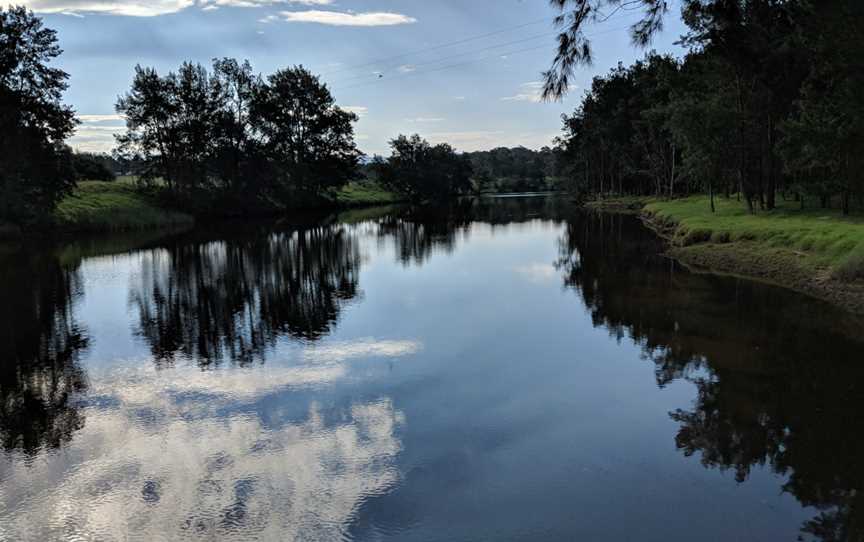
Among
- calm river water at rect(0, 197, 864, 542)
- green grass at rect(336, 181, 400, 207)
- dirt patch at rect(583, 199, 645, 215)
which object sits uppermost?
green grass at rect(336, 181, 400, 207)

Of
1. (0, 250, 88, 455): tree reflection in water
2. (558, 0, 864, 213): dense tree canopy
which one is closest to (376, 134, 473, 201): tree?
(558, 0, 864, 213): dense tree canopy

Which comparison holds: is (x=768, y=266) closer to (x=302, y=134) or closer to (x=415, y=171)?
(x=302, y=134)

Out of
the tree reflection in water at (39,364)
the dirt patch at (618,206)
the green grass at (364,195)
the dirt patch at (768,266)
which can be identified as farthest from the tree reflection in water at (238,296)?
the green grass at (364,195)

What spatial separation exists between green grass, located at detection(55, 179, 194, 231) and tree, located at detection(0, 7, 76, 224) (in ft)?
11.1

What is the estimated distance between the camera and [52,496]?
10070 mm

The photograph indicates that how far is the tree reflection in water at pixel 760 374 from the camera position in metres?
10.5

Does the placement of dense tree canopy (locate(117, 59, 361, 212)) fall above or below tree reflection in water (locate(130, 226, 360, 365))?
above

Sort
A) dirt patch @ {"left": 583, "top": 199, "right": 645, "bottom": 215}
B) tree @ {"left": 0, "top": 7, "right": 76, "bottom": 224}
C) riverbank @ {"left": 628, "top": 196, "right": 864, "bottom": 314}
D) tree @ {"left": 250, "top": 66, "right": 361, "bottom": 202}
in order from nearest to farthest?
riverbank @ {"left": 628, "top": 196, "right": 864, "bottom": 314}, tree @ {"left": 0, "top": 7, "right": 76, "bottom": 224}, dirt patch @ {"left": 583, "top": 199, "right": 645, "bottom": 215}, tree @ {"left": 250, "top": 66, "right": 361, "bottom": 202}

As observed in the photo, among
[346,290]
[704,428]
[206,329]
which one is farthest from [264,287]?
[704,428]

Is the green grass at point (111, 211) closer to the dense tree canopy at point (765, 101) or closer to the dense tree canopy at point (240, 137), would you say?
the dense tree canopy at point (240, 137)

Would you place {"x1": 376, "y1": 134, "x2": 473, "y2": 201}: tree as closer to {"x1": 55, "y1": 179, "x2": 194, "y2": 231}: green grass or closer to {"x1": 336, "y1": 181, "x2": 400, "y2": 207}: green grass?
{"x1": 336, "y1": 181, "x2": 400, "y2": 207}: green grass

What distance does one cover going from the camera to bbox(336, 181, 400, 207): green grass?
12706 centimetres

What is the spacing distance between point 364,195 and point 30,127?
8330cm

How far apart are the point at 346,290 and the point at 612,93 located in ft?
253
